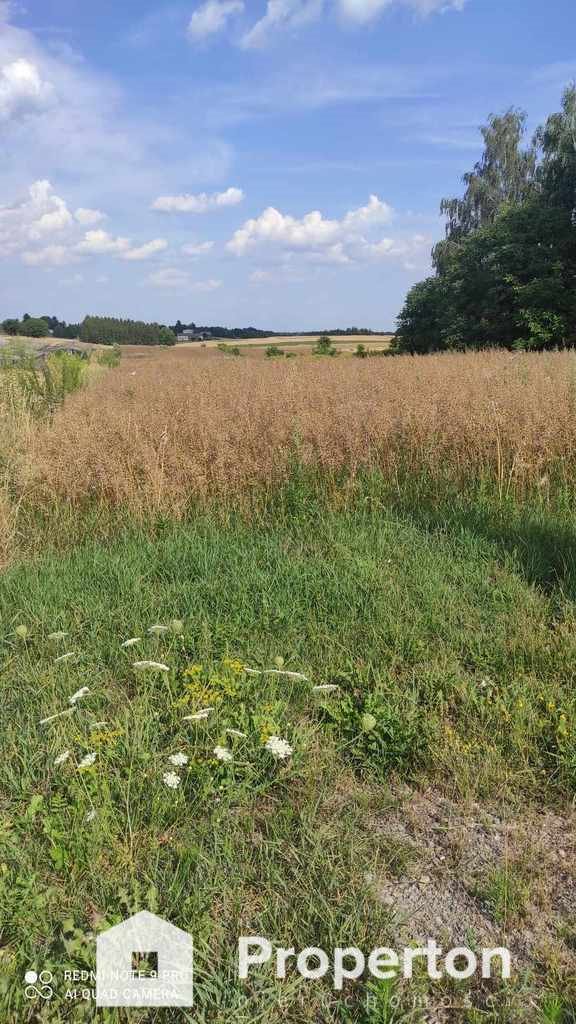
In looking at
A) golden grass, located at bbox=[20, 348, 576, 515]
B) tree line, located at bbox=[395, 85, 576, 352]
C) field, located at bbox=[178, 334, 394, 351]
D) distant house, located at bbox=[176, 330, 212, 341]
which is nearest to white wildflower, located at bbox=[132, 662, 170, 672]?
golden grass, located at bbox=[20, 348, 576, 515]

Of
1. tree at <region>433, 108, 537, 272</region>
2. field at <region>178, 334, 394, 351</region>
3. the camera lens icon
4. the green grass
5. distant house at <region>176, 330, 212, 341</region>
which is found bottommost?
the camera lens icon

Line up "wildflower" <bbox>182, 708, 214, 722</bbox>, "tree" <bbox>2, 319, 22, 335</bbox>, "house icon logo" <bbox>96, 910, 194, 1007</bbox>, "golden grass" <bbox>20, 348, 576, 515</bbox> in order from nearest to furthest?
1. "house icon logo" <bbox>96, 910, 194, 1007</bbox>
2. "wildflower" <bbox>182, 708, 214, 722</bbox>
3. "golden grass" <bbox>20, 348, 576, 515</bbox>
4. "tree" <bbox>2, 319, 22, 335</bbox>

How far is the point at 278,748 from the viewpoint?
94.0 inches

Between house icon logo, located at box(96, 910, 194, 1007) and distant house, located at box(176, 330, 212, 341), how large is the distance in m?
61.6

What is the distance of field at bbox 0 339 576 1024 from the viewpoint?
5.91 feet

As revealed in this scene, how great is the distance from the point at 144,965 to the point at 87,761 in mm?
791

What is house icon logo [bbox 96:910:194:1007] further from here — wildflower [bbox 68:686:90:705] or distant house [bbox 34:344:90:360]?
distant house [bbox 34:344:90:360]

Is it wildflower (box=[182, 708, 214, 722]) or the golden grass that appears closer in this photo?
wildflower (box=[182, 708, 214, 722])

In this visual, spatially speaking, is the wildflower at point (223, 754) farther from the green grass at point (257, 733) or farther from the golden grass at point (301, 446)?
the golden grass at point (301, 446)

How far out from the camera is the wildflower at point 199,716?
2.50 metres

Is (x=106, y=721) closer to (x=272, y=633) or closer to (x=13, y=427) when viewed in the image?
(x=272, y=633)

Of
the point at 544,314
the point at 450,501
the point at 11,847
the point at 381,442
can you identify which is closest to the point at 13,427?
the point at 381,442

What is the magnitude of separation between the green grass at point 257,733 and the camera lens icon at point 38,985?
0.09 feet

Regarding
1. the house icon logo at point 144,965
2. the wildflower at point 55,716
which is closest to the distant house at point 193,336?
the wildflower at point 55,716
